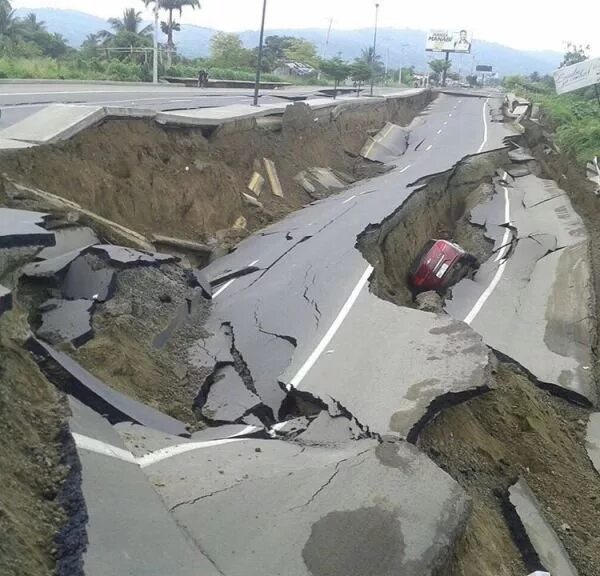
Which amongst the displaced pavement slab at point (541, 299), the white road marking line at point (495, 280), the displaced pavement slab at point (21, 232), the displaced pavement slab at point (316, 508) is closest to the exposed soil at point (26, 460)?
the displaced pavement slab at point (316, 508)

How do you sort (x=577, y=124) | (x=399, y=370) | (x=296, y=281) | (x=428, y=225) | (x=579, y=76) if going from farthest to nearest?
(x=579, y=76) → (x=577, y=124) → (x=428, y=225) → (x=296, y=281) → (x=399, y=370)

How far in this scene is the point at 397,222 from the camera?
14703 millimetres

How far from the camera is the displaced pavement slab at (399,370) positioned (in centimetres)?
676

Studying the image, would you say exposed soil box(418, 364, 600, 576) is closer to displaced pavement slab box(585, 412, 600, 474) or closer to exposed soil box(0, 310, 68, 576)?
displaced pavement slab box(585, 412, 600, 474)

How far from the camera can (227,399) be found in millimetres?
7438

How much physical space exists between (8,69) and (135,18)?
3269 cm

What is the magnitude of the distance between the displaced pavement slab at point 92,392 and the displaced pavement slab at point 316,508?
Answer: 0.77 m

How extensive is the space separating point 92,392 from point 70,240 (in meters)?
3.75

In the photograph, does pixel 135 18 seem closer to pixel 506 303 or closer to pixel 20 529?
pixel 506 303

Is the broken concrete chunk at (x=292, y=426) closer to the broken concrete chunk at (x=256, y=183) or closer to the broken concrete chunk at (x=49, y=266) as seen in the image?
the broken concrete chunk at (x=49, y=266)

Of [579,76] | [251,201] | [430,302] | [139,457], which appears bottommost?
[430,302]

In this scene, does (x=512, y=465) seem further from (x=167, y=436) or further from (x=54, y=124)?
(x=54, y=124)

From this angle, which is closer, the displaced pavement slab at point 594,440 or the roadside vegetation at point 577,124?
the displaced pavement slab at point 594,440

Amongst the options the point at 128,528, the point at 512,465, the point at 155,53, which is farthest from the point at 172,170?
the point at 155,53
